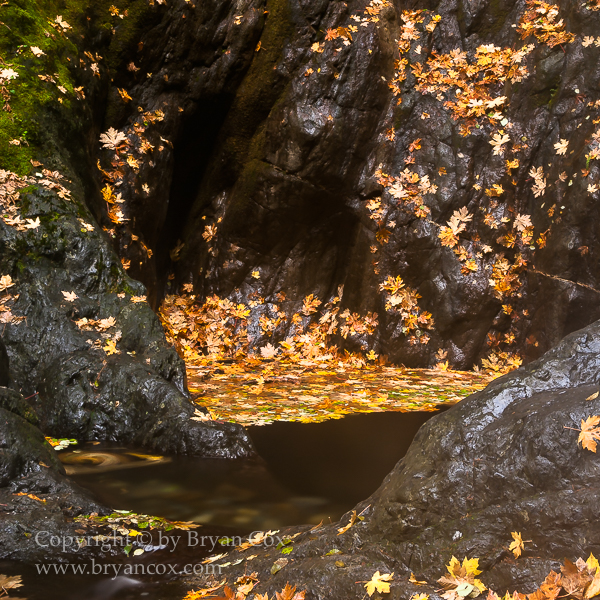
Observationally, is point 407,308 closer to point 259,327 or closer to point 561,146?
Answer: point 259,327

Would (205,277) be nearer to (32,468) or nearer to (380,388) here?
(380,388)

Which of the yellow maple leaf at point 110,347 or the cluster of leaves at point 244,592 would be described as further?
the yellow maple leaf at point 110,347

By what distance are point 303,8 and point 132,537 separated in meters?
8.41

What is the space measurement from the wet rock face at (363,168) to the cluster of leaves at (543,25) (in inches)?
4.0

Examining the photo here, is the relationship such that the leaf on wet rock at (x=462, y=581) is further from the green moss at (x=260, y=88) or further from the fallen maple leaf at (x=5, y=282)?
the green moss at (x=260, y=88)

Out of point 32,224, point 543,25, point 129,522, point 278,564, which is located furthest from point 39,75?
point 543,25

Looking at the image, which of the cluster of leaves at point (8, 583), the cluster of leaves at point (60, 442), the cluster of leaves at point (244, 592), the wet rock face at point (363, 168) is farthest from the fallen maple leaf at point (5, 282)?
the cluster of leaves at point (244, 592)

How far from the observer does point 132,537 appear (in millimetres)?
2832

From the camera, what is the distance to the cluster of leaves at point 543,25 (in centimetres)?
767

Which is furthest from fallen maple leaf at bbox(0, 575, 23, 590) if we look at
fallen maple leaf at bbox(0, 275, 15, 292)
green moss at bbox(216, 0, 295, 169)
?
green moss at bbox(216, 0, 295, 169)

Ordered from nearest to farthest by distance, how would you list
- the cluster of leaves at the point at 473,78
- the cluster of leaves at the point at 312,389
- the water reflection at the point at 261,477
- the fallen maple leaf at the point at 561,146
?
the water reflection at the point at 261,477
the cluster of leaves at the point at 312,389
the fallen maple leaf at the point at 561,146
the cluster of leaves at the point at 473,78

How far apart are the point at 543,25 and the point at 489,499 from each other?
Answer: 818 cm

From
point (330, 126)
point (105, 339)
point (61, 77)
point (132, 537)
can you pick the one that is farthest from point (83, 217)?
point (330, 126)

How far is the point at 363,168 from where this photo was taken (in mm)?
8703
